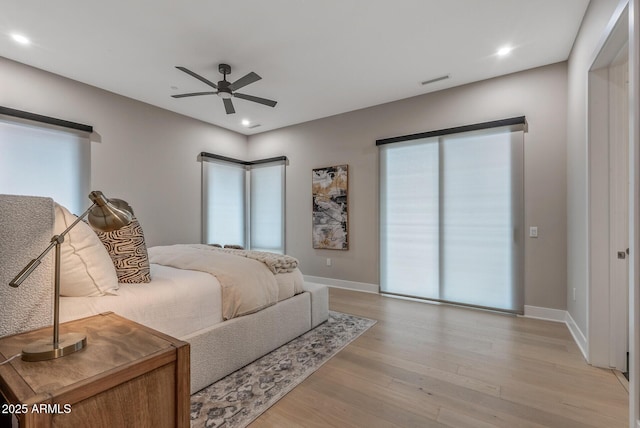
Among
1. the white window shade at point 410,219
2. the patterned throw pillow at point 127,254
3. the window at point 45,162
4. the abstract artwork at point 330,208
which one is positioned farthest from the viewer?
the abstract artwork at point 330,208

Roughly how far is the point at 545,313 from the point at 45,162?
5.78 m

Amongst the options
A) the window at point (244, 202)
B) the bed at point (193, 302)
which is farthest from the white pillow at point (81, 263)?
the window at point (244, 202)

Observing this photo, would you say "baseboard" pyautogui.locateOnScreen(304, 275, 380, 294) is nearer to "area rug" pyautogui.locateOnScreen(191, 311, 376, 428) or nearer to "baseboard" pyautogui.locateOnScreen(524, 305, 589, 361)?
"area rug" pyautogui.locateOnScreen(191, 311, 376, 428)

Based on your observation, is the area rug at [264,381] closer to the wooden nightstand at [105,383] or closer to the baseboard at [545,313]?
the wooden nightstand at [105,383]

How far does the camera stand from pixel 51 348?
3.13ft

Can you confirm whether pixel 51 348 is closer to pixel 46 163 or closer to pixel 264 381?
pixel 264 381

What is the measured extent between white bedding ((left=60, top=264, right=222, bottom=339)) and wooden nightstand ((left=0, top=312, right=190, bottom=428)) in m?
0.33

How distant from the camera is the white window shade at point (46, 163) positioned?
2.97 metres

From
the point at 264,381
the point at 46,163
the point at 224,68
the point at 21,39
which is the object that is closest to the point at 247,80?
the point at 224,68

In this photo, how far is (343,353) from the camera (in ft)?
7.80

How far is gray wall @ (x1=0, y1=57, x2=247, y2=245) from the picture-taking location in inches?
125

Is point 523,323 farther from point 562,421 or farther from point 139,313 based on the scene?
point 139,313

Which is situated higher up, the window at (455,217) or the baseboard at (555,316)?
the window at (455,217)

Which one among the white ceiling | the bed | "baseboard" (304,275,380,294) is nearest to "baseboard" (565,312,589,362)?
"baseboard" (304,275,380,294)
